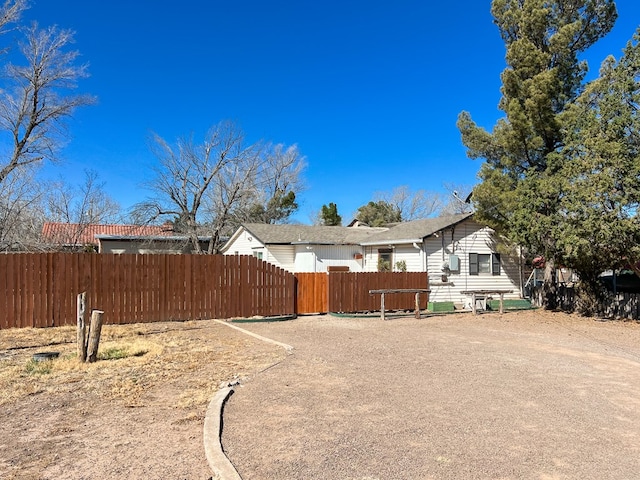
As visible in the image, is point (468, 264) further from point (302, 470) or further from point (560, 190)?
point (302, 470)

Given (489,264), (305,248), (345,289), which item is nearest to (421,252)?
(489,264)

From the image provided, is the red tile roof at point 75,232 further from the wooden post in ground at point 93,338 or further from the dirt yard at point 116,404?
the wooden post in ground at point 93,338

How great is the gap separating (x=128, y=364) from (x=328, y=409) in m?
3.99

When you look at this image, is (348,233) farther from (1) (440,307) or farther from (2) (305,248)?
(1) (440,307)

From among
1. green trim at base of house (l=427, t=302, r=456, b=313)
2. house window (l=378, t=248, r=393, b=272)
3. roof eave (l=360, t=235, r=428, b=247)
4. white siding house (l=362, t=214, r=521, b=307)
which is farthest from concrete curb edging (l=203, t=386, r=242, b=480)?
house window (l=378, t=248, r=393, b=272)

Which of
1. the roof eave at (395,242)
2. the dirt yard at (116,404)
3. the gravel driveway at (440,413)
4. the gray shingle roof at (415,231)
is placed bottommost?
the gravel driveway at (440,413)

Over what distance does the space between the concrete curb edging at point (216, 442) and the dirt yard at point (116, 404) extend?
0.07 meters

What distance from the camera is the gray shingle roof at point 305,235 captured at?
21.9 m

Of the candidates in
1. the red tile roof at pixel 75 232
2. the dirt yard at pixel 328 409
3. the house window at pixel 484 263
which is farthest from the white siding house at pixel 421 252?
the red tile roof at pixel 75 232

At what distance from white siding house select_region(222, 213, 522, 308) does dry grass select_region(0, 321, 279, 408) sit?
960 centimetres

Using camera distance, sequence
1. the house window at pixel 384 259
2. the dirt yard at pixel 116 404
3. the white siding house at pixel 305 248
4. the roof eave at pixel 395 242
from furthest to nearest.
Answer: the white siding house at pixel 305 248 → the house window at pixel 384 259 → the roof eave at pixel 395 242 → the dirt yard at pixel 116 404

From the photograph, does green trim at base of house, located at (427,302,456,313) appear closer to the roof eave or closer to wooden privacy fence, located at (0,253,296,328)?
the roof eave

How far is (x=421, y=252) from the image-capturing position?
1819 centimetres

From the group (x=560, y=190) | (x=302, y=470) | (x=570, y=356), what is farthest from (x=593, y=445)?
(x=560, y=190)
